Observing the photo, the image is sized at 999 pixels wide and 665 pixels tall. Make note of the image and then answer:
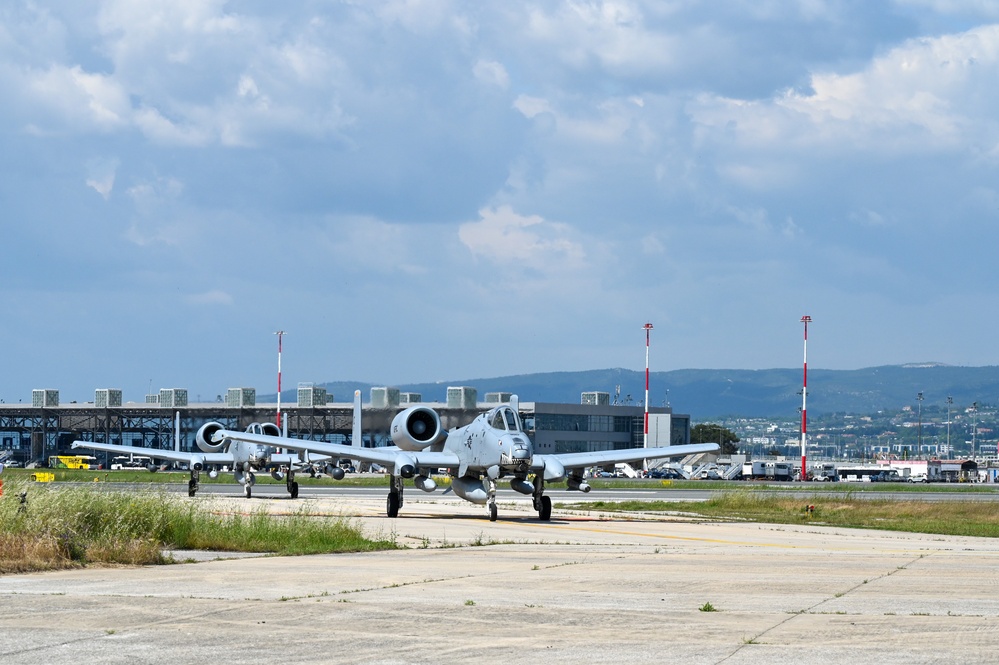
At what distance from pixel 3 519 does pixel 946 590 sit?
13.9 m

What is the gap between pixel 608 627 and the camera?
13.1 metres

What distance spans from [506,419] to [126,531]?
15743 mm

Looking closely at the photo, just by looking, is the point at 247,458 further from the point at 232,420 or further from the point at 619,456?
the point at 232,420

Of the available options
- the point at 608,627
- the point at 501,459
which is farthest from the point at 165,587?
the point at 501,459

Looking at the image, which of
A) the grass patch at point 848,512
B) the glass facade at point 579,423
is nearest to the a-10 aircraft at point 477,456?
the grass patch at point 848,512

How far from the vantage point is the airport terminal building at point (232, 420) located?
134375 mm

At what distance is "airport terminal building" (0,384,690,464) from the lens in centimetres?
13438

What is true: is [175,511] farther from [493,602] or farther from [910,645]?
[910,645]

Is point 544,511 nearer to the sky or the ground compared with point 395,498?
nearer to the ground

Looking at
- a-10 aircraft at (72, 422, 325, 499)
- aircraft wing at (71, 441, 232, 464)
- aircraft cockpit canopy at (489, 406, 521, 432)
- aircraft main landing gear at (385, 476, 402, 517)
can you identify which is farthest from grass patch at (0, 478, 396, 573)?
aircraft wing at (71, 441, 232, 464)

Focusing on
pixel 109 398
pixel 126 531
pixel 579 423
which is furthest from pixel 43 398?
pixel 126 531

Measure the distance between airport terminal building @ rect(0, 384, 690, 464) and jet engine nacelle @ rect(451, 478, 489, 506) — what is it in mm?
88330

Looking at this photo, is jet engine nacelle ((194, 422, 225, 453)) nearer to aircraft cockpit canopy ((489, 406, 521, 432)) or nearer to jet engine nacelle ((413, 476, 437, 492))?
jet engine nacelle ((413, 476, 437, 492))

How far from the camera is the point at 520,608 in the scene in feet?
47.9
